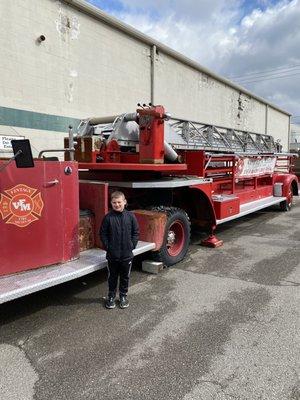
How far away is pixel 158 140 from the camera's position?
542 centimetres

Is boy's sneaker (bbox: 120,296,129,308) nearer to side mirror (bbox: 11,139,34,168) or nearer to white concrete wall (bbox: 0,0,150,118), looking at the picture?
side mirror (bbox: 11,139,34,168)

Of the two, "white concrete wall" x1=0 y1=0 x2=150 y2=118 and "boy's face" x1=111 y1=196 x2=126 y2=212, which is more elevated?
"white concrete wall" x1=0 y1=0 x2=150 y2=118

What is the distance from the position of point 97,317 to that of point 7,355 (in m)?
1.00

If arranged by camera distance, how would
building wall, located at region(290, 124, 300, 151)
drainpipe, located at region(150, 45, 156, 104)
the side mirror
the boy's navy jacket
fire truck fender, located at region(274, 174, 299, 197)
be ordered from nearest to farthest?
1. the side mirror
2. the boy's navy jacket
3. fire truck fender, located at region(274, 174, 299, 197)
4. drainpipe, located at region(150, 45, 156, 104)
5. building wall, located at region(290, 124, 300, 151)

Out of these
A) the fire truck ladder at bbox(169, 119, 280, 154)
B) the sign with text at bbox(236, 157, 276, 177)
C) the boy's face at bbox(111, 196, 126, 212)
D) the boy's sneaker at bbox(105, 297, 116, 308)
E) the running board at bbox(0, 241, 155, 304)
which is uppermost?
the fire truck ladder at bbox(169, 119, 280, 154)

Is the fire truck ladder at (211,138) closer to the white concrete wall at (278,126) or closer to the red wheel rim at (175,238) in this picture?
the red wheel rim at (175,238)

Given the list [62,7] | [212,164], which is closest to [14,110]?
[62,7]

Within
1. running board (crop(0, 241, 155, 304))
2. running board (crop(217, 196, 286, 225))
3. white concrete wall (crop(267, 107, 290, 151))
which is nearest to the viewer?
running board (crop(0, 241, 155, 304))

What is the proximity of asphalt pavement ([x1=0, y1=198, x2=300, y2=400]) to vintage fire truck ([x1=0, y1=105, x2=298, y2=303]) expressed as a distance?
0.51 m

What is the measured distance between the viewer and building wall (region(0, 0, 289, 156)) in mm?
10102

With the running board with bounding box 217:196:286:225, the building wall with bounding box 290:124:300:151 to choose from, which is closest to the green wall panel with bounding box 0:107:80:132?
the running board with bounding box 217:196:286:225

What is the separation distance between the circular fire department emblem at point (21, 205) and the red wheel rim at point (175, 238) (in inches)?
96.3

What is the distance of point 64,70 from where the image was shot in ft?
38.0

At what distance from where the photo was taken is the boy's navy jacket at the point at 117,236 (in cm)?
413
